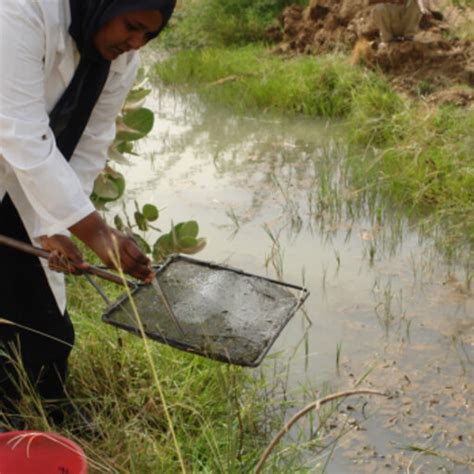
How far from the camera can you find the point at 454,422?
3.00 metres

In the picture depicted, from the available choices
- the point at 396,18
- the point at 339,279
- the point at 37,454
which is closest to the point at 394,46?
the point at 396,18

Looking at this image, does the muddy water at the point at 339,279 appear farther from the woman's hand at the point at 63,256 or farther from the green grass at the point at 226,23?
the green grass at the point at 226,23

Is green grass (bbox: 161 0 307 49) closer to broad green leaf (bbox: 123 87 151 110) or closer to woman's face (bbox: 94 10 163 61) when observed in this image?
broad green leaf (bbox: 123 87 151 110)

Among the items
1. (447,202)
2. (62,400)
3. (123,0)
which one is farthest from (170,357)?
(447,202)

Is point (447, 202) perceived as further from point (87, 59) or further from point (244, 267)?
point (87, 59)

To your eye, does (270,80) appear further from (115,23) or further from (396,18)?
(115,23)

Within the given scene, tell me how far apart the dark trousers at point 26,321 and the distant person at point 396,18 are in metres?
5.79

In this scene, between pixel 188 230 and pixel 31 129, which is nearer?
pixel 31 129

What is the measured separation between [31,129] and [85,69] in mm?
299

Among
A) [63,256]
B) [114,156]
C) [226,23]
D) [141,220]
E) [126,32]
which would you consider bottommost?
[226,23]

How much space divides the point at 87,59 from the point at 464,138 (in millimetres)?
3592

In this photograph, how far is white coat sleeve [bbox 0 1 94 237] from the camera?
1.93 meters

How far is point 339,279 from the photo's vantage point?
13.5 ft

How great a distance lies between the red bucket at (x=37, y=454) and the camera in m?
1.92
